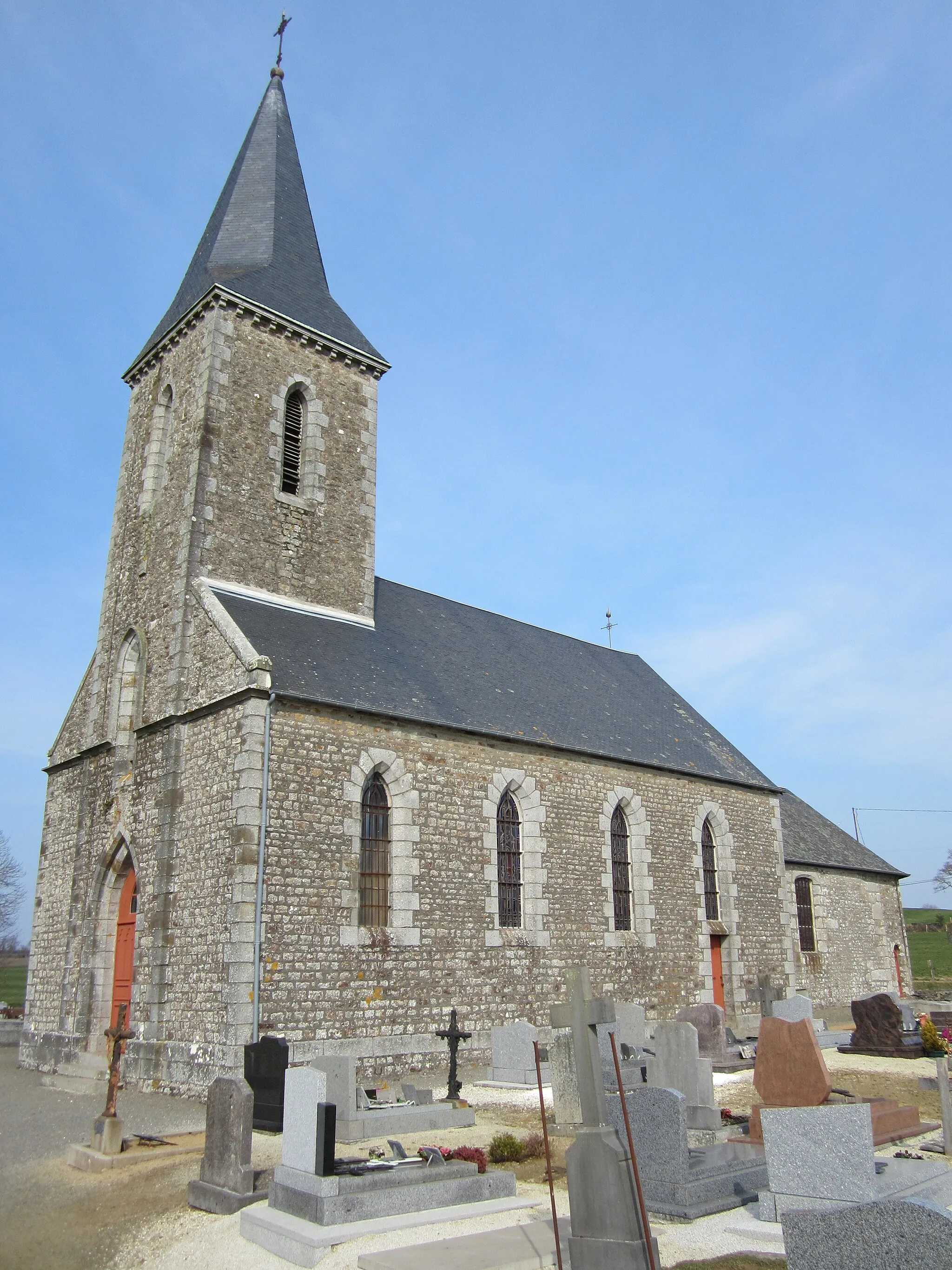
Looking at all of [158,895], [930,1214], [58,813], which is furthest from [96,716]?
[930,1214]

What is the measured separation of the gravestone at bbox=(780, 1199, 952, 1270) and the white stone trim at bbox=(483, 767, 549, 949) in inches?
477

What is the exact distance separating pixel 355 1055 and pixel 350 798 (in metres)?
3.60

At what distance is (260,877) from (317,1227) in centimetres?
682

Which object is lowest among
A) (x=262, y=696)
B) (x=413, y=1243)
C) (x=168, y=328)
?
(x=413, y=1243)

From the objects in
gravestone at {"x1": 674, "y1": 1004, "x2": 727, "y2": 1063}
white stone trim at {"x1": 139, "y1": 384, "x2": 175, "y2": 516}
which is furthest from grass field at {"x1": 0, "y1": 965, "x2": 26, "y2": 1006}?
gravestone at {"x1": 674, "y1": 1004, "x2": 727, "y2": 1063}

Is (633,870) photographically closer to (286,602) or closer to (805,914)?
(286,602)

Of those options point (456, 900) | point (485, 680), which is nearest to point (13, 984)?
point (485, 680)

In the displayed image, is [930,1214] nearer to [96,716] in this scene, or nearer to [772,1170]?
[772,1170]

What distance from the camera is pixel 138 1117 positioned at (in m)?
11.3

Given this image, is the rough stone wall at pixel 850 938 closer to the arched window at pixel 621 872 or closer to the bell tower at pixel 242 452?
the arched window at pixel 621 872

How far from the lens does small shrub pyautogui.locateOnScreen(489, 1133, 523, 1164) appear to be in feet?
29.2

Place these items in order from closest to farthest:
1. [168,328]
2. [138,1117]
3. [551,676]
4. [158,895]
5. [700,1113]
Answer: [700,1113] → [138,1117] → [158,895] → [168,328] → [551,676]

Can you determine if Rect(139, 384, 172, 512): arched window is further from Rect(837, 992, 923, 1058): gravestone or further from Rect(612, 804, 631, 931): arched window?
Rect(837, 992, 923, 1058): gravestone

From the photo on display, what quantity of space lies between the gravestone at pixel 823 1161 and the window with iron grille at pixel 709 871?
13883mm
